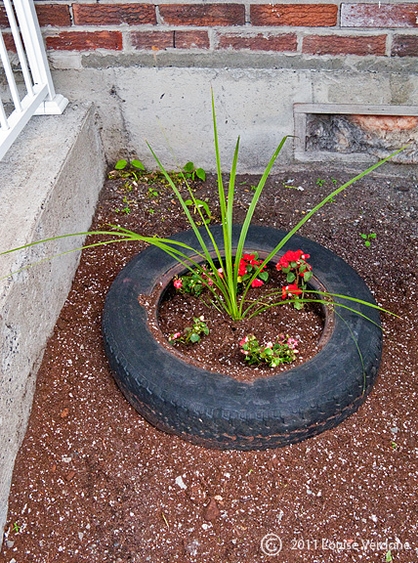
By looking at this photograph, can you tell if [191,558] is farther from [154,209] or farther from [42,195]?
[154,209]

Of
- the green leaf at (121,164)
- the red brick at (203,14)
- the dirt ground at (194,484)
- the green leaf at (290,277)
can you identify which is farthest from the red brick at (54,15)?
the green leaf at (290,277)

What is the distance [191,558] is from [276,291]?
3.09 feet

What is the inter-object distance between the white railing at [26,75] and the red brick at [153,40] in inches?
15.5

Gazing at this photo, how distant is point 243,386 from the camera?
169cm

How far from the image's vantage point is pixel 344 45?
7.81 feet

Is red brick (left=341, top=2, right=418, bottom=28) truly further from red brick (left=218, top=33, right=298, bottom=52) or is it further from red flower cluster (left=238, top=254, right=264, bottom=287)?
red flower cluster (left=238, top=254, right=264, bottom=287)

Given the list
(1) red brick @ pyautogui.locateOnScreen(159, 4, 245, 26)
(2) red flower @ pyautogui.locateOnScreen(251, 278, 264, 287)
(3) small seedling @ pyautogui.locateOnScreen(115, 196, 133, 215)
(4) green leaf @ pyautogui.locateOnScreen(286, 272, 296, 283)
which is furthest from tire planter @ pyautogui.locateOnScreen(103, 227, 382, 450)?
(1) red brick @ pyautogui.locateOnScreen(159, 4, 245, 26)

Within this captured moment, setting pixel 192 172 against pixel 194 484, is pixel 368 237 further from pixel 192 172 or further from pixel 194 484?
pixel 194 484

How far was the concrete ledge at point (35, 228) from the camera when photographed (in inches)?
68.1

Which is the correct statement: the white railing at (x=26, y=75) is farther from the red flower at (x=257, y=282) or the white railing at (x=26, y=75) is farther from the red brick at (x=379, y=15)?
the red brick at (x=379, y=15)

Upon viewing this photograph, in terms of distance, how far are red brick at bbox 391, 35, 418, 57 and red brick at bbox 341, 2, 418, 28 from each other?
0.05 m

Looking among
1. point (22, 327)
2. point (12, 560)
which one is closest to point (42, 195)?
point (22, 327)

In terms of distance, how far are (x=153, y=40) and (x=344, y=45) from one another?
0.79 metres

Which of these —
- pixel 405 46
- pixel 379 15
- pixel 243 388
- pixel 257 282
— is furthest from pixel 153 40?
pixel 243 388
